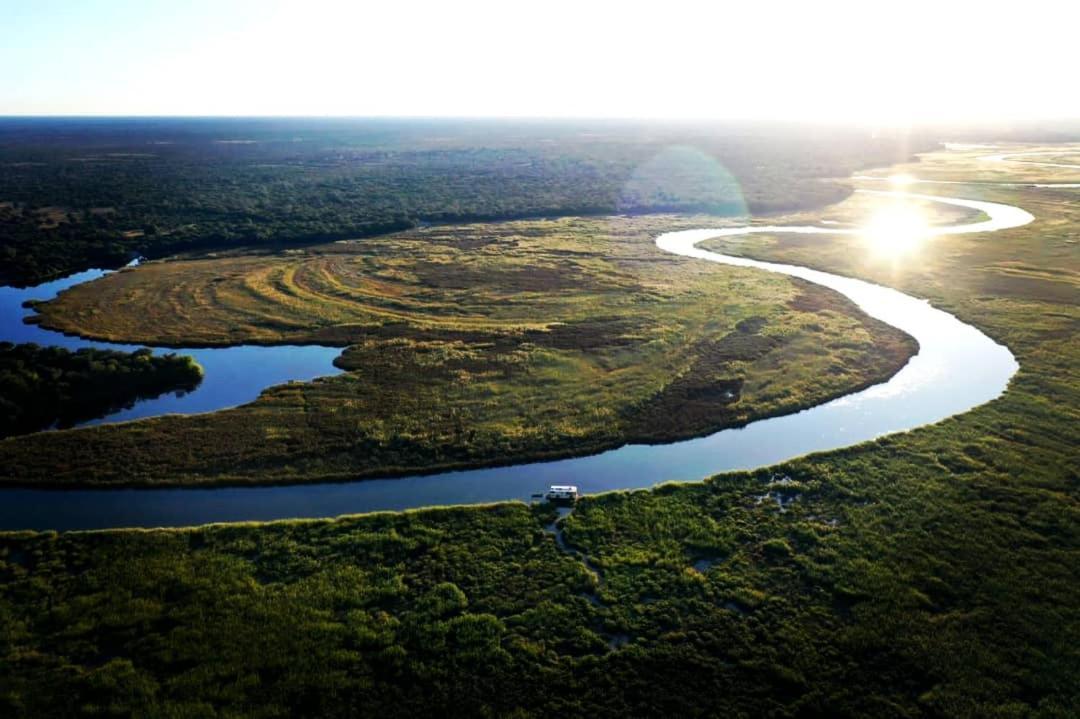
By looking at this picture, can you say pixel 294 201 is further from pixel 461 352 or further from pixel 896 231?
pixel 896 231

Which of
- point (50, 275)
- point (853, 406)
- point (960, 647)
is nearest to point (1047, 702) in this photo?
point (960, 647)

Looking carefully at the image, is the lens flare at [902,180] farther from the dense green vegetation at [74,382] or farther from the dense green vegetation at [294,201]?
the dense green vegetation at [74,382]

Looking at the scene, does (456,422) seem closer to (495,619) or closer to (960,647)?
(495,619)

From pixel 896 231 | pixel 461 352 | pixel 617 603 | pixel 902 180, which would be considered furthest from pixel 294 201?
pixel 902 180

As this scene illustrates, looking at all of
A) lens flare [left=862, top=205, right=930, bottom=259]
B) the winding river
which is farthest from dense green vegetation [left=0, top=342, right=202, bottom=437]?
lens flare [left=862, top=205, right=930, bottom=259]

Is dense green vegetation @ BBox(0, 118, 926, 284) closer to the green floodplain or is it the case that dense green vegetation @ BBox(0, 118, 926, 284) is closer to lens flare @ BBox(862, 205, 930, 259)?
lens flare @ BBox(862, 205, 930, 259)
